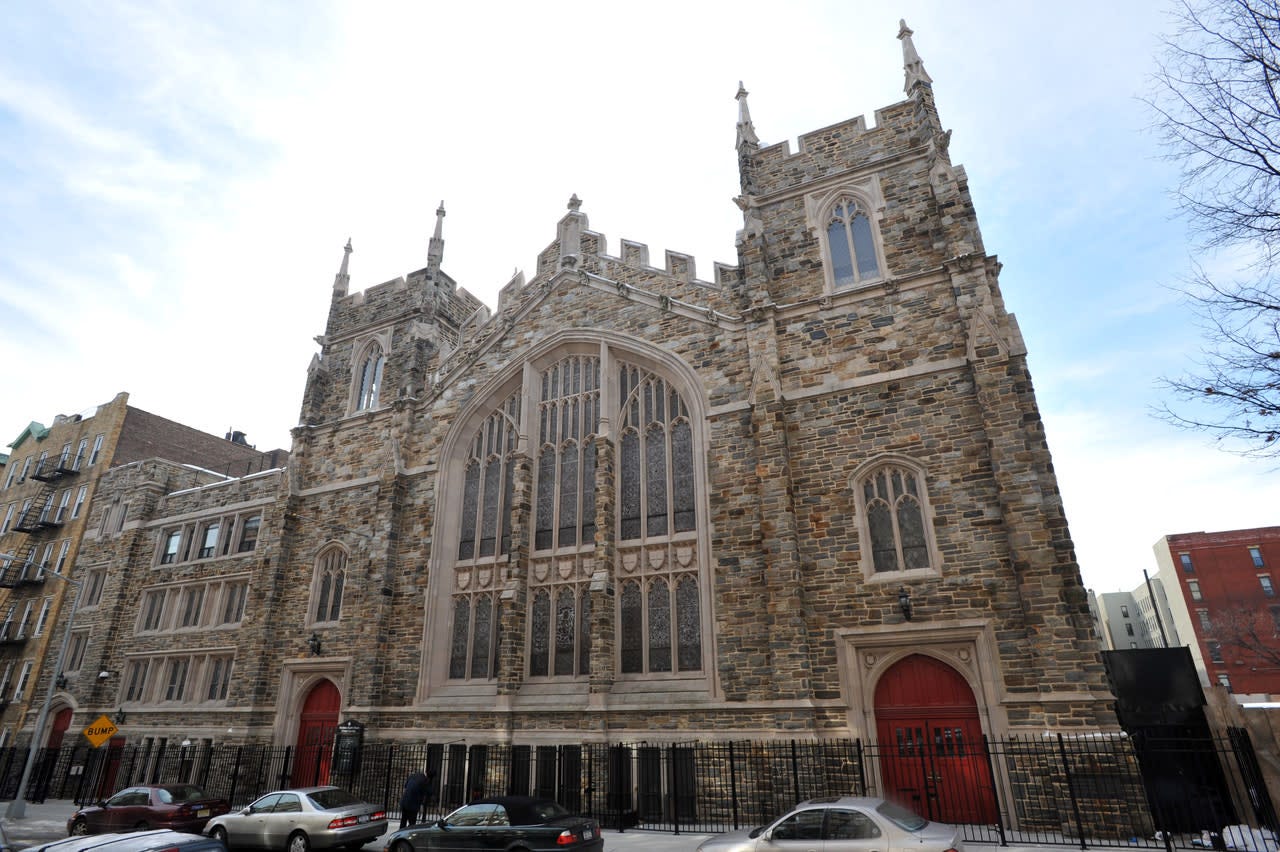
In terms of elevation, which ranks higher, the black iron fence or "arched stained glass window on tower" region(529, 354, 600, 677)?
"arched stained glass window on tower" region(529, 354, 600, 677)

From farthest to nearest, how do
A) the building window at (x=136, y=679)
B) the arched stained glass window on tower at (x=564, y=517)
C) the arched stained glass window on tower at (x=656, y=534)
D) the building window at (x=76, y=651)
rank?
the building window at (x=76, y=651), the building window at (x=136, y=679), the arched stained glass window on tower at (x=564, y=517), the arched stained glass window on tower at (x=656, y=534)

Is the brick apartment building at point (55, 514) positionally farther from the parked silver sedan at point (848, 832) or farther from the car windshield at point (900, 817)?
the car windshield at point (900, 817)

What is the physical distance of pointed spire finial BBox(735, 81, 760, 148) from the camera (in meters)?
19.9

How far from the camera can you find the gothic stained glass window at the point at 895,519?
568 inches

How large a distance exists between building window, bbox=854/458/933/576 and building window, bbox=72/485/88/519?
3493 cm

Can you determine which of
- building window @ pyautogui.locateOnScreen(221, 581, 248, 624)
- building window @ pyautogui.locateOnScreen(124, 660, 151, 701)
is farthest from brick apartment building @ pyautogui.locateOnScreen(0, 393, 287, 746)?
building window @ pyautogui.locateOnScreen(221, 581, 248, 624)

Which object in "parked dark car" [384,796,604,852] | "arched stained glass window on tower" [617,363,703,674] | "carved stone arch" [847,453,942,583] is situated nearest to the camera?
"parked dark car" [384,796,604,852]

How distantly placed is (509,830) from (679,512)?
8298 mm

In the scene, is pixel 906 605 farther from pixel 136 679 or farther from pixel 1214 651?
pixel 1214 651

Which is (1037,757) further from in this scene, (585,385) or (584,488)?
(585,385)

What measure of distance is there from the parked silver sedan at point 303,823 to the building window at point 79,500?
2509 centimetres

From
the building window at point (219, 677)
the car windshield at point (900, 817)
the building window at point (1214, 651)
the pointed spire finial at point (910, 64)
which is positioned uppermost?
the pointed spire finial at point (910, 64)

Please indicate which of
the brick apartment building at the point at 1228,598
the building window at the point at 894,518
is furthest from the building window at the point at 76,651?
the brick apartment building at the point at 1228,598

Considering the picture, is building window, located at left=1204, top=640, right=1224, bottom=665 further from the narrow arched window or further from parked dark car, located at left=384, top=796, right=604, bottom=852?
parked dark car, located at left=384, top=796, right=604, bottom=852
